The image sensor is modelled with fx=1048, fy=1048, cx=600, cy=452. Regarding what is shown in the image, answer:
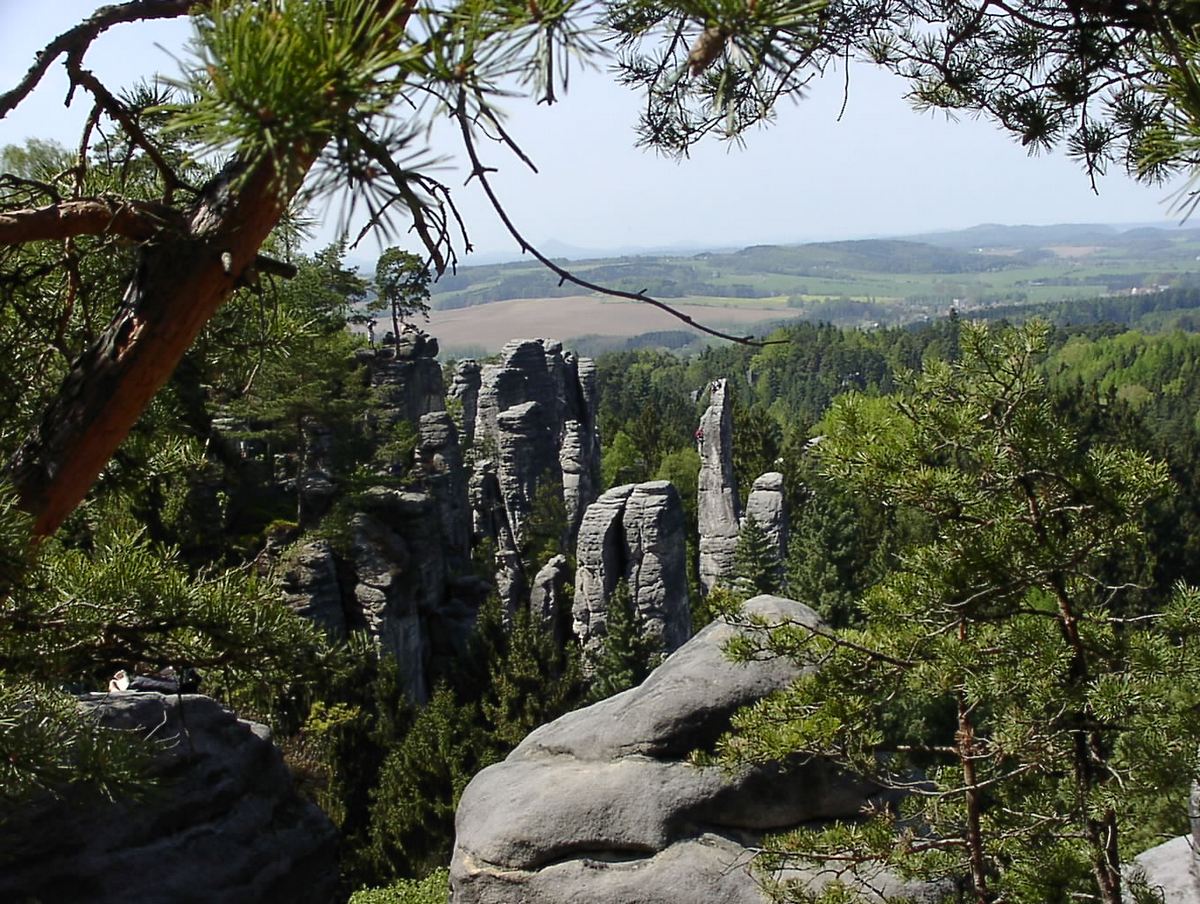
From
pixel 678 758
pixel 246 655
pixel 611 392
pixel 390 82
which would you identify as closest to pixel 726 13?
pixel 390 82

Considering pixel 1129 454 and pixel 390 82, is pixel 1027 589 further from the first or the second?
pixel 390 82

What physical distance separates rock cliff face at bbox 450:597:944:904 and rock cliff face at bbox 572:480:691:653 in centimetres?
1095

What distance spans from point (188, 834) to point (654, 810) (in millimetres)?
2548

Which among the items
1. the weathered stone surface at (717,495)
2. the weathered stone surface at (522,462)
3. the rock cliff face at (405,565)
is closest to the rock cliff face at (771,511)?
the weathered stone surface at (717,495)

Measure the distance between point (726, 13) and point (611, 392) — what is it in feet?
187

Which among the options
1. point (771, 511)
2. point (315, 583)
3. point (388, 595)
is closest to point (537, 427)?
point (771, 511)

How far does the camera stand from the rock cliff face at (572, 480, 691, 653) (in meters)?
17.2

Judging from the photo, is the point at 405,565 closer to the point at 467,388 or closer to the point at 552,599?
the point at 552,599

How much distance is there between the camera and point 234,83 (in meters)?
1.21

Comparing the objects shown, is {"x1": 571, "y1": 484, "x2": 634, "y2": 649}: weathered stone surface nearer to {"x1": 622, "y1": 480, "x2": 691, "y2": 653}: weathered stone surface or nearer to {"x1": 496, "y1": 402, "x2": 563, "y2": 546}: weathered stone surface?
{"x1": 622, "y1": 480, "x2": 691, "y2": 653}: weathered stone surface

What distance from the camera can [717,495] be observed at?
73.0 feet

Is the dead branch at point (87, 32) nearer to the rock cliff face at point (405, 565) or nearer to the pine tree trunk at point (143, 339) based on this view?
the pine tree trunk at point (143, 339)

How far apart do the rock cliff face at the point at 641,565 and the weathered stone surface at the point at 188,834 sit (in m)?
10.8

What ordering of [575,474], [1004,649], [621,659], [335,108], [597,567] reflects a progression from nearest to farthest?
[335,108], [1004,649], [621,659], [597,567], [575,474]
